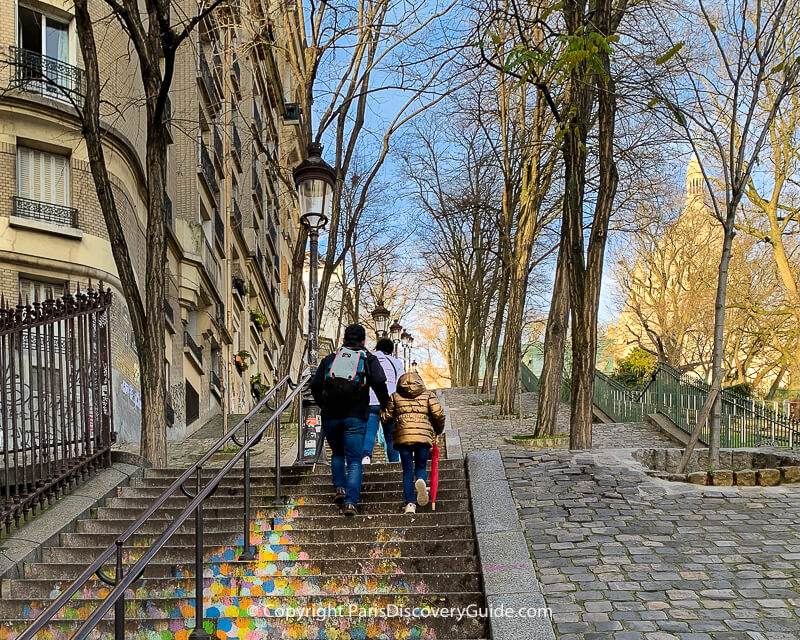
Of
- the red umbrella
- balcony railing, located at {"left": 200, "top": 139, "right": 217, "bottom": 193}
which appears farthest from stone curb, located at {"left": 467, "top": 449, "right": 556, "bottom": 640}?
balcony railing, located at {"left": 200, "top": 139, "right": 217, "bottom": 193}

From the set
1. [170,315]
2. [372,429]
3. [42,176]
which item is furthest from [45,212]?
[372,429]

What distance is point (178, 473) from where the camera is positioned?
1002cm

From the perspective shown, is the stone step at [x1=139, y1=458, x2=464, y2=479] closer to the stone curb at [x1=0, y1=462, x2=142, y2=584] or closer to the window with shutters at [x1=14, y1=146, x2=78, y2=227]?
the stone curb at [x1=0, y1=462, x2=142, y2=584]

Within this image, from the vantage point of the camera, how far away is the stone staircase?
6.50 meters

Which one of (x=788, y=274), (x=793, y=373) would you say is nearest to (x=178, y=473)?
(x=788, y=274)

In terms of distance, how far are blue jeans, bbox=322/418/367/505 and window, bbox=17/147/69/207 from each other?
34.7ft

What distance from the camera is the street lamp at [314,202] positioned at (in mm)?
11891

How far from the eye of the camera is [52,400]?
869 cm

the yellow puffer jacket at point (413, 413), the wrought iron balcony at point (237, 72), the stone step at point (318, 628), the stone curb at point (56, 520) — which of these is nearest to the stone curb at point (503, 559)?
the stone step at point (318, 628)

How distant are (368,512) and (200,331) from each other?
17975 millimetres

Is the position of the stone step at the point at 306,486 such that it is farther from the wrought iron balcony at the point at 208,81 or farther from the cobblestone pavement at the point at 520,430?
the wrought iron balcony at the point at 208,81

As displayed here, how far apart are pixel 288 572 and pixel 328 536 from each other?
31.1 inches

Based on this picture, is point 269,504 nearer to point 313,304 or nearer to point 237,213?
point 313,304

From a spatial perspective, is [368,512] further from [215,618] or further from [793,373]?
[793,373]
